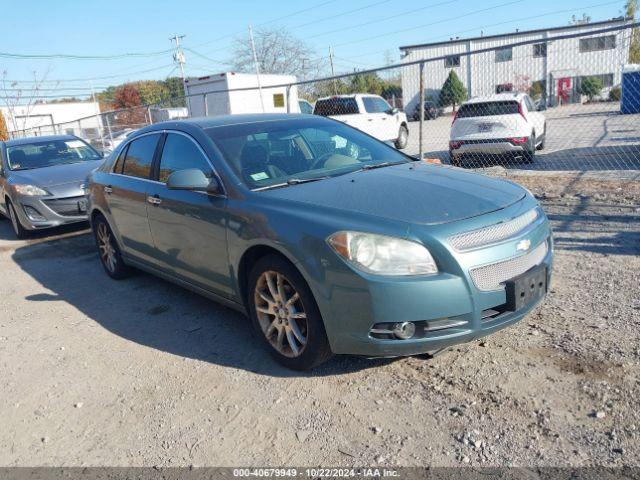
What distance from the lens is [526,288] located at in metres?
3.17

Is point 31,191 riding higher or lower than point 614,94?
higher

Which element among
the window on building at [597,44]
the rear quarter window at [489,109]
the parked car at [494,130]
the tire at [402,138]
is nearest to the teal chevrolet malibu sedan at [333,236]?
the parked car at [494,130]

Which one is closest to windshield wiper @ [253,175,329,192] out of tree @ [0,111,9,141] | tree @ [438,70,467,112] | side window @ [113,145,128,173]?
side window @ [113,145,128,173]

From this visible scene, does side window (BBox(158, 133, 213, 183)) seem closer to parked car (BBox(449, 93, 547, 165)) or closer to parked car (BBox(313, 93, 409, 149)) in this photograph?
parked car (BBox(449, 93, 547, 165))

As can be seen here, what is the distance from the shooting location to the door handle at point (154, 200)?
15.1 ft

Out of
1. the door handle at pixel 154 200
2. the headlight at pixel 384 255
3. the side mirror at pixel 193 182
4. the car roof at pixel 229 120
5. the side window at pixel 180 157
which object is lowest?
the headlight at pixel 384 255

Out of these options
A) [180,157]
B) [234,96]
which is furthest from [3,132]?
[180,157]

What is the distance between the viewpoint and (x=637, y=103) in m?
26.1

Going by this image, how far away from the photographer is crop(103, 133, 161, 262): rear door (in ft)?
16.1

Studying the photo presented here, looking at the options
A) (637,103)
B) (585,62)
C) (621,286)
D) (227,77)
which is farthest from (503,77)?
(621,286)

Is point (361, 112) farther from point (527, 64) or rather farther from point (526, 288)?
point (527, 64)

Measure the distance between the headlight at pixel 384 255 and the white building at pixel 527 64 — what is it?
33196 millimetres

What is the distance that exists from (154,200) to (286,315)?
6.12 feet

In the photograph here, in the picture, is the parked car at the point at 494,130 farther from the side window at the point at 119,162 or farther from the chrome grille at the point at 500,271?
the chrome grille at the point at 500,271
